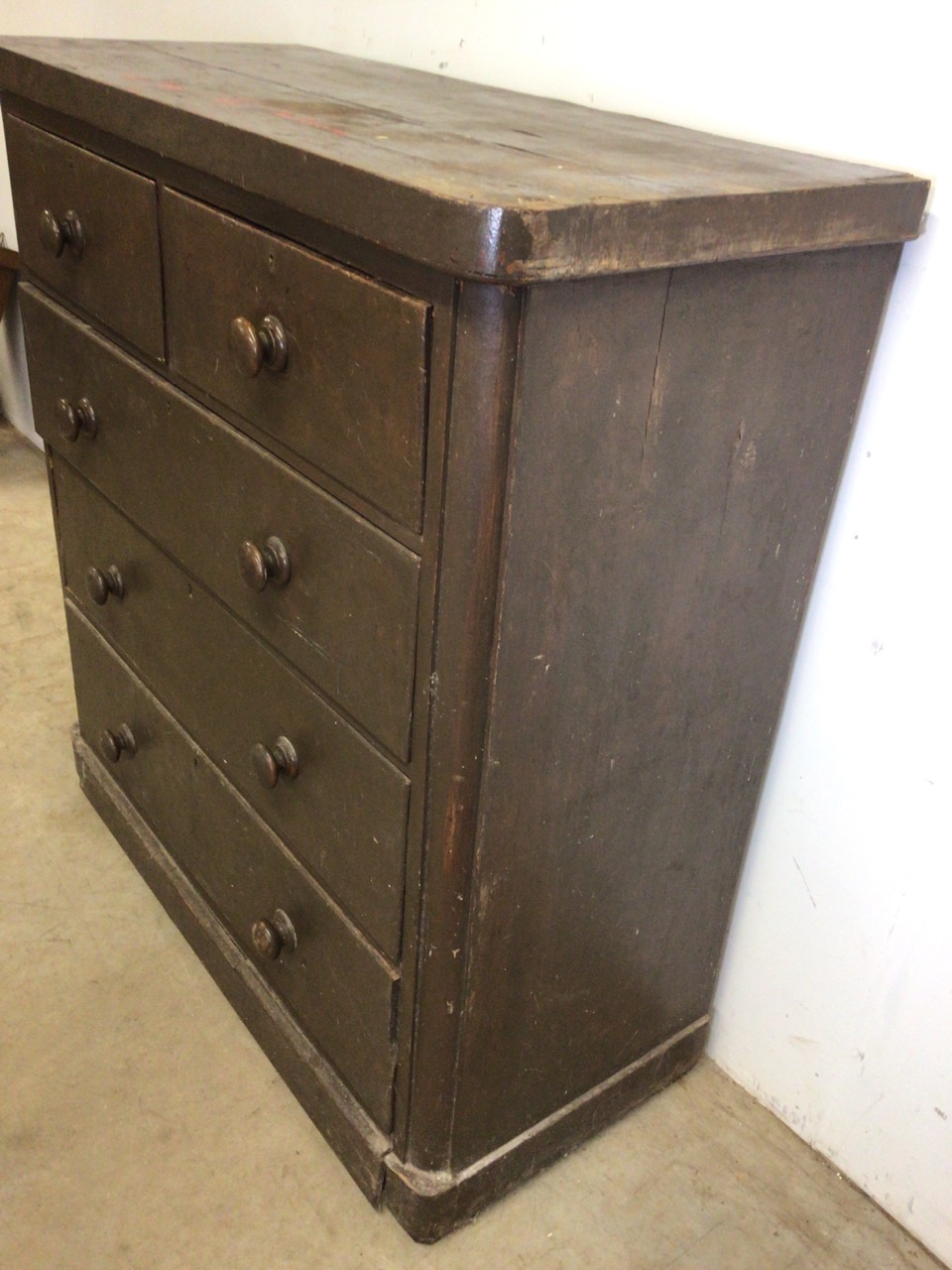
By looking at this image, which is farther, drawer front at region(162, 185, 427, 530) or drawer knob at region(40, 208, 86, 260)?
drawer knob at region(40, 208, 86, 260)

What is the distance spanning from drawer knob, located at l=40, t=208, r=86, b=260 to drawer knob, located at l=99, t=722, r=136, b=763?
71 centimetres

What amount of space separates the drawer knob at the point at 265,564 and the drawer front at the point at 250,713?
124 mm

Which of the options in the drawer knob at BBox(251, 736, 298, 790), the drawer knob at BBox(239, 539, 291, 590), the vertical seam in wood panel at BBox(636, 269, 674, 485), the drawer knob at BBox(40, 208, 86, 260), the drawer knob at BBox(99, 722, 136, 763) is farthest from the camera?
the drawer knob at BBox(99, 722, 136, 763)

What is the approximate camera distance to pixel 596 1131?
1451mm

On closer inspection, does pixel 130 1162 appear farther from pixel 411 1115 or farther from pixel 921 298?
pixel 921 298

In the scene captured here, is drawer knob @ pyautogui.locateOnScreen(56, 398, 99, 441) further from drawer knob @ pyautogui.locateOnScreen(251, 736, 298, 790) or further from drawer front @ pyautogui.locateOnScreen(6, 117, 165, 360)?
drawer knob @ pyautogui.locateOnScreen(251, 736, 298, 790)

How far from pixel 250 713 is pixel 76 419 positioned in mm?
518

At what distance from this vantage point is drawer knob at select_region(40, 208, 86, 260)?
133cm

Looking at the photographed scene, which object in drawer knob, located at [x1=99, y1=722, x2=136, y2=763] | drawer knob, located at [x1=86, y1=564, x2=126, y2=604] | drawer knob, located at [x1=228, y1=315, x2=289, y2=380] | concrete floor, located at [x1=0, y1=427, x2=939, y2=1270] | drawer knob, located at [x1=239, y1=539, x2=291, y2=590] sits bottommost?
concrete floor, located at [x1=0, y1=427, x2=939, y2=1270]

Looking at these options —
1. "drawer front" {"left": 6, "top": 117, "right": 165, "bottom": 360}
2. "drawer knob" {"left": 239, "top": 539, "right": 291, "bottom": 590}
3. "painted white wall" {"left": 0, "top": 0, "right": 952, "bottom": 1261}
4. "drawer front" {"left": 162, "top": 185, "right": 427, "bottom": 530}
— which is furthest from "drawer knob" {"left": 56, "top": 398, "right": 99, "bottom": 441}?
"painted white wall" {"left": 0, "top": 0, "right": 952, "bottom": 1261}

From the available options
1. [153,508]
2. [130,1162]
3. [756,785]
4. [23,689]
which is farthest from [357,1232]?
[23,689]

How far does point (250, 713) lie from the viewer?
131 cm

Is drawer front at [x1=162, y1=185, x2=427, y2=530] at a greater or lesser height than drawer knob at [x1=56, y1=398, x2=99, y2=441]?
greater

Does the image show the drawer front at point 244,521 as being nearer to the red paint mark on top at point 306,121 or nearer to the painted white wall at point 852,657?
the red paint mark on top at point 306,121
